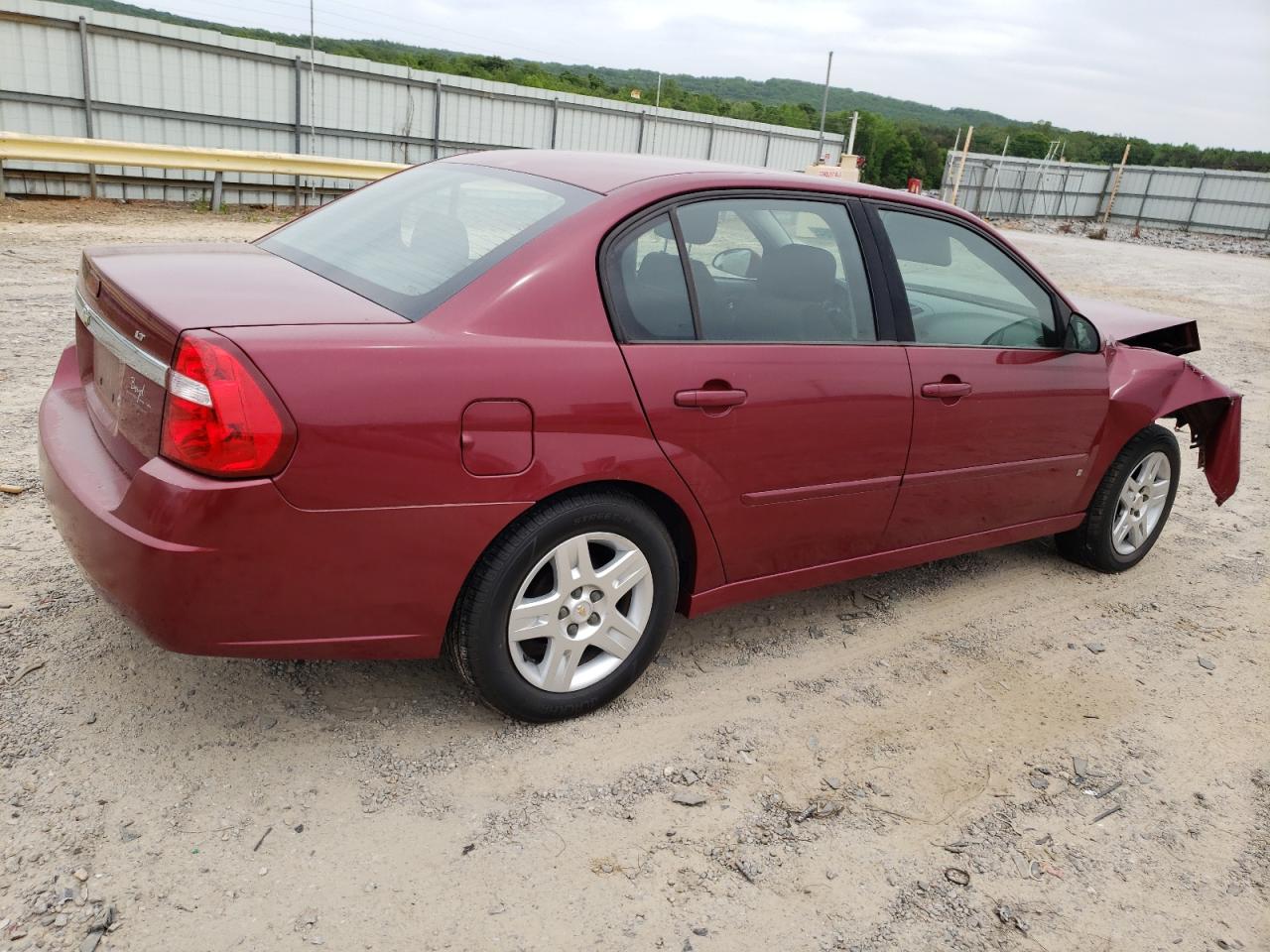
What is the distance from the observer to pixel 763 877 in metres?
2.50

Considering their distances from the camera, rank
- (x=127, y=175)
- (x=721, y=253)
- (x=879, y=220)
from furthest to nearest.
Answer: (x=127, y=175), (x=879, y=220), (x=721, y=253)

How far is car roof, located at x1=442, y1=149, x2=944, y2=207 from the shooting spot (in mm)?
3150

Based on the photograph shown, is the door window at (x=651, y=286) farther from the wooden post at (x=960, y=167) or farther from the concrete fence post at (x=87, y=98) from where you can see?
the wooden post at (x=960, y=167)

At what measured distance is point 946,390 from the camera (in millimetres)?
3613

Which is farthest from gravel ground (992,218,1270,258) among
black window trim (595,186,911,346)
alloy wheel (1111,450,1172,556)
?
black window trim (595,186,911,346)

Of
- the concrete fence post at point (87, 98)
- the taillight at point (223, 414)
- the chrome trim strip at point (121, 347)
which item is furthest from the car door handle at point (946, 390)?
the concrete fence post at point (87, 98)

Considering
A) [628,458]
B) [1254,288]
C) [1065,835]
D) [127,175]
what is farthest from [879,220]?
[1254,288]

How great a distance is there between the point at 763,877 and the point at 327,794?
3.77 feet

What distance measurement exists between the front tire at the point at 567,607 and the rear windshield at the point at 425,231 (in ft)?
2.28

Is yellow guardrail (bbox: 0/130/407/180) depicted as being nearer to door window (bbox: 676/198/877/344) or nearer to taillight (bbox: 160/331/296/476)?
door window (bbox: 676/198/877/344)

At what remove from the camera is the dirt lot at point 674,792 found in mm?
2311

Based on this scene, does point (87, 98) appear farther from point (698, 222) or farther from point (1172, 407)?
point (1172, 407)

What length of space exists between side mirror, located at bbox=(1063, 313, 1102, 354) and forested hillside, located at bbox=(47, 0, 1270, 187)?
15522mm

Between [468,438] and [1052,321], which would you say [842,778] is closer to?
[468,438]
